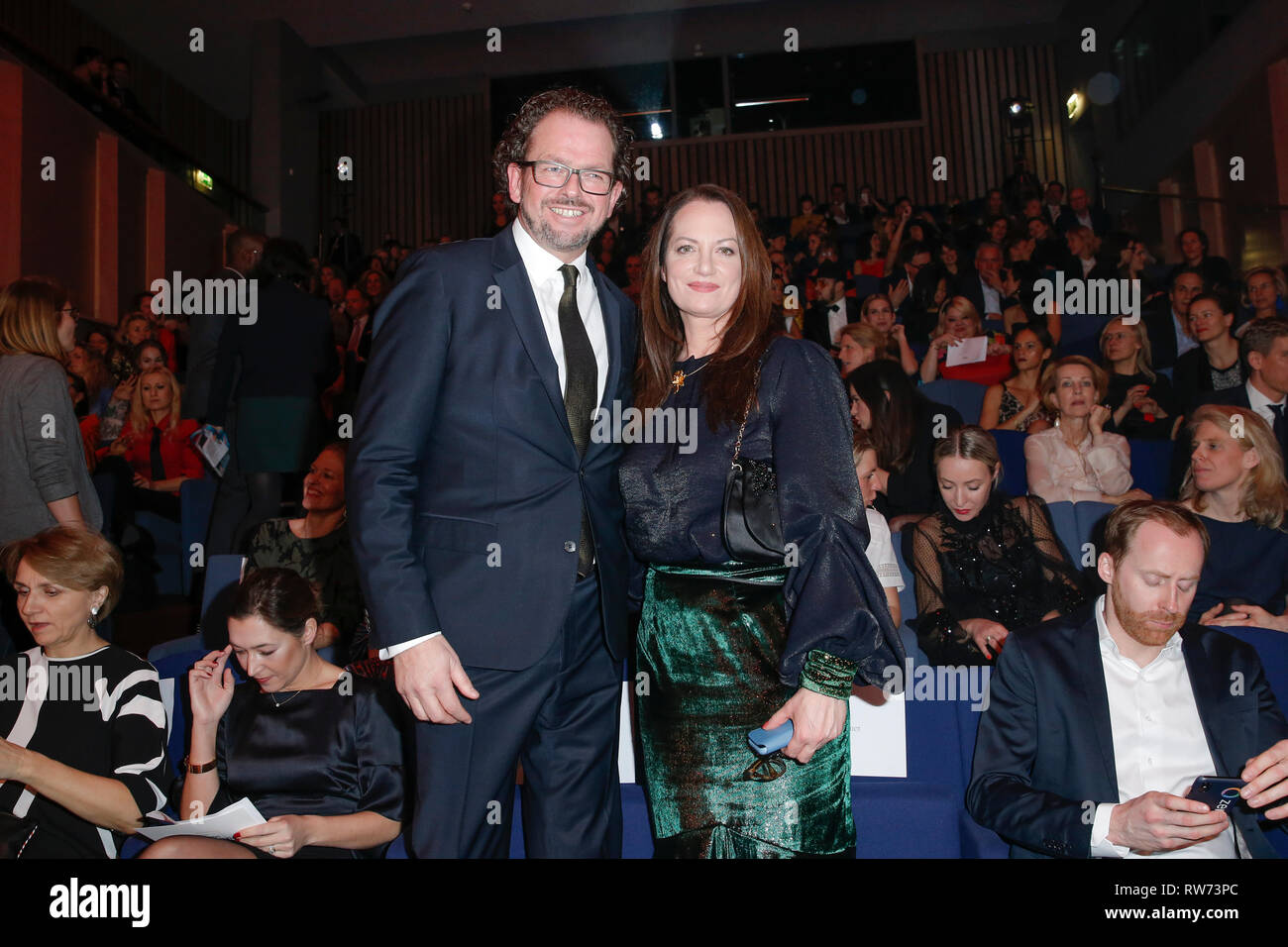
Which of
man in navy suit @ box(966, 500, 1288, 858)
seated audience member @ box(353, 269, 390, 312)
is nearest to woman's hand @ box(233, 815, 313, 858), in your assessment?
man in navy suit @ box(966, 500, 1288, 858)

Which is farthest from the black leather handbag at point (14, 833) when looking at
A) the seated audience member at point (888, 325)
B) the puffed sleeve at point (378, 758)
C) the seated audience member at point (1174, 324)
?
the seated audience member at point (1174, 324)

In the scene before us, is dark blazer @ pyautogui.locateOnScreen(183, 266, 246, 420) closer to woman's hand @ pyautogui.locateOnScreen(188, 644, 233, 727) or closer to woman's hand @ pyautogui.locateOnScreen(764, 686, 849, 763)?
woman's hand @ pyautogui.locateOnScreen(188, 644, 233, 727)

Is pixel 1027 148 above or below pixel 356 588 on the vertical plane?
above

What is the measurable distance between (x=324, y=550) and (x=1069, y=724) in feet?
6.95

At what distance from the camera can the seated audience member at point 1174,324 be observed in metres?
5.04

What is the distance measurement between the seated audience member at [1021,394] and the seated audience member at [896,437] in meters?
0.80

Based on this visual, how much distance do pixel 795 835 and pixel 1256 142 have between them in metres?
8.35

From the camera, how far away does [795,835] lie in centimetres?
140

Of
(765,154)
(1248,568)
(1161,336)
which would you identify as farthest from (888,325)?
(765,154)

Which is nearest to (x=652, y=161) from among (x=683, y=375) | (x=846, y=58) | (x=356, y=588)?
(x=846, y=58)

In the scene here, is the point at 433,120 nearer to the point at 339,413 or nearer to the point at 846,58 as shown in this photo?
the point at 846,58

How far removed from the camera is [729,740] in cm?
144

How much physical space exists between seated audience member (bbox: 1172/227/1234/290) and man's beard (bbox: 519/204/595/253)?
4462mm
